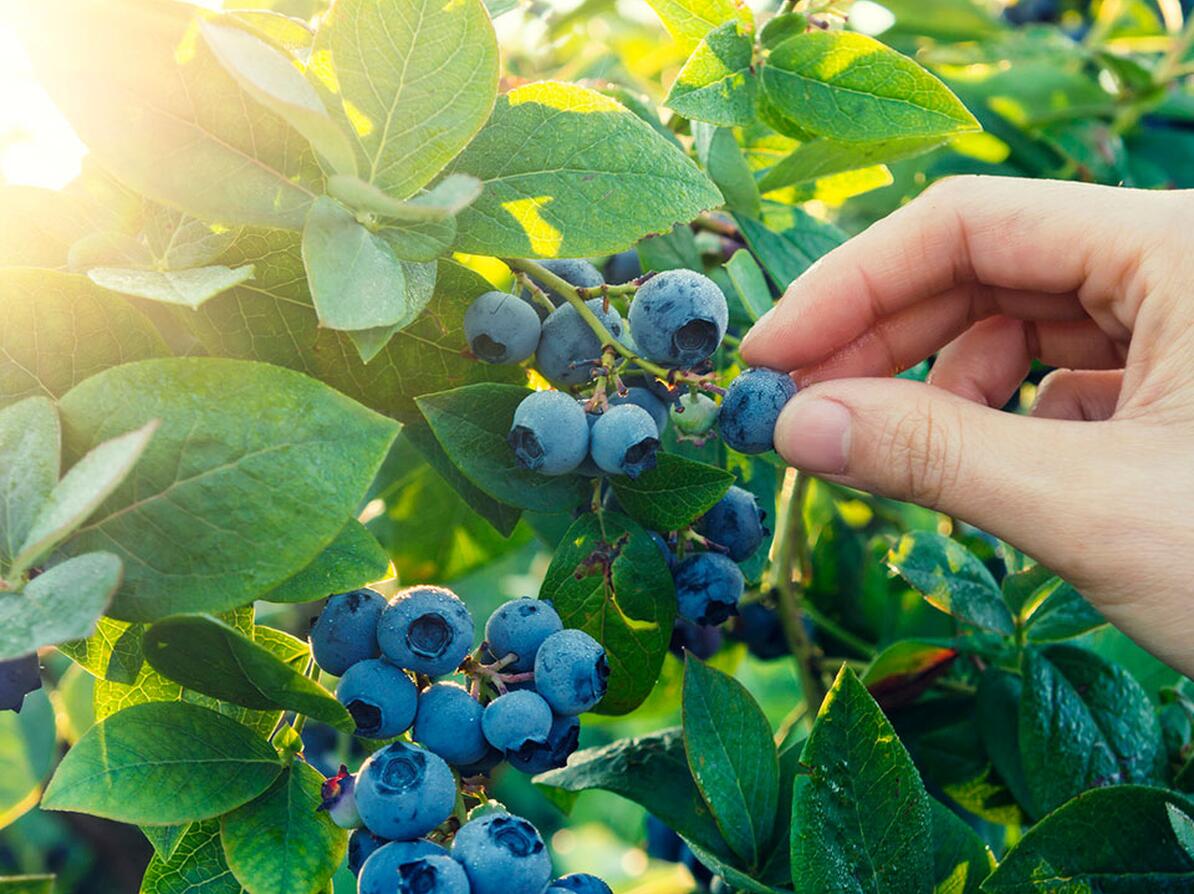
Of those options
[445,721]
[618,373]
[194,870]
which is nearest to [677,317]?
[618,373]

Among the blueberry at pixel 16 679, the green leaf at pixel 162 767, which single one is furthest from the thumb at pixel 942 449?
the blueberry at pixel 16 679

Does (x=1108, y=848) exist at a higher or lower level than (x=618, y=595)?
lower

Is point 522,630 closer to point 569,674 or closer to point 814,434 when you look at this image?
point 569,674

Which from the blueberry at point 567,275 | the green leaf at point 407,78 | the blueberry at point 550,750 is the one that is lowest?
the blueberry at point 550,750

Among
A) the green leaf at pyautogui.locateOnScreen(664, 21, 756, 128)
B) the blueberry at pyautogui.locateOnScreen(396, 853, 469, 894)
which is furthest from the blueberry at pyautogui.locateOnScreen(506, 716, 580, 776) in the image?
the green leaf at pyautogui.locateOnScreen(664, 21, 756, 128)

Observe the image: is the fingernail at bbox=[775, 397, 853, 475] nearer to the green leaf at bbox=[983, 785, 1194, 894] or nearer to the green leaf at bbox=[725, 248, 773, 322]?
the green leaf at bbox=[725, 248, 773, 322]

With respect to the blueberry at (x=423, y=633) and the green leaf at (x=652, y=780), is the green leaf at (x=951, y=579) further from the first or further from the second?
the blueberry at (x=423, y=633)
